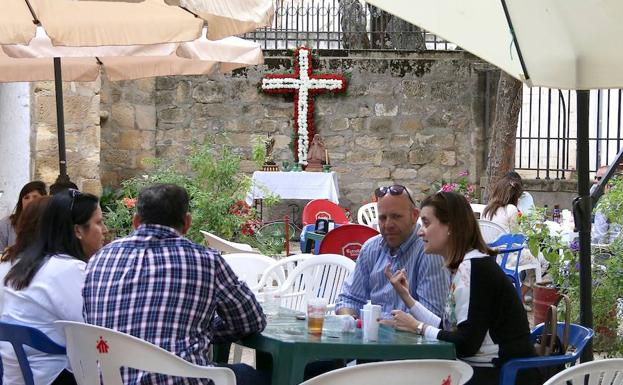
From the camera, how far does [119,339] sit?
3301 millimetres

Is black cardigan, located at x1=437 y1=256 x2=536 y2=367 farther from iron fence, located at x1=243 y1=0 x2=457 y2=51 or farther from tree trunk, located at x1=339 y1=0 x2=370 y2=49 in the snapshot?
tree trunk, located at x1=339 y1=0 x2=370 y2=49

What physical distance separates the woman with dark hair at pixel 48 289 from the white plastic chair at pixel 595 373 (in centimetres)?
176

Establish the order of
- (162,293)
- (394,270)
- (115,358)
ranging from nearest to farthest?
(115,358) < (162,293) < (394,270)

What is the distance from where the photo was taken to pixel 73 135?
34.1ft

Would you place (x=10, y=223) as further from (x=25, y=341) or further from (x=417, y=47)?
(x=417, y=47)

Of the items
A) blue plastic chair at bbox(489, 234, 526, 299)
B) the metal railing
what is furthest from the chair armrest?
the metal railing

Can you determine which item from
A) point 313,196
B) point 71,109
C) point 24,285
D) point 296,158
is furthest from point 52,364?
point 296,158

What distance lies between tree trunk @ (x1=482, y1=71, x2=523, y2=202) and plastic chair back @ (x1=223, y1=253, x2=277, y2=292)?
6339 mm

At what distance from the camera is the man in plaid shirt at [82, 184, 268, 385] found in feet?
11.5

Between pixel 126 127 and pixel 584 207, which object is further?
pixel 126 127

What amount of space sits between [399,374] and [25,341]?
1556 millimetres

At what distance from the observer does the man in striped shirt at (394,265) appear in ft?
13.9

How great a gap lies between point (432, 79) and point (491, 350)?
36.2 ft

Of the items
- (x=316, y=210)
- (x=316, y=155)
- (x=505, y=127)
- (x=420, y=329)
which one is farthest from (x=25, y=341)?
(x=316, y=155)
